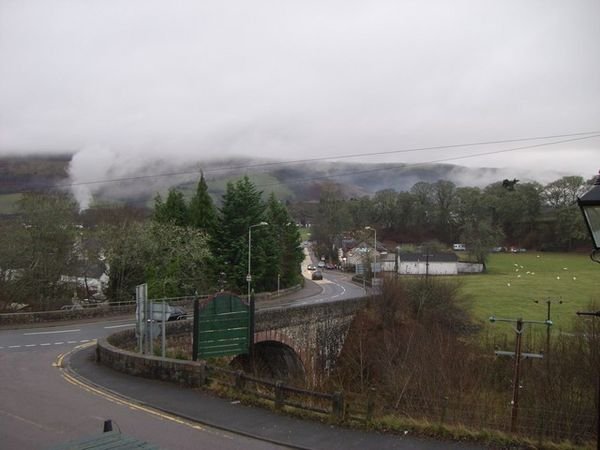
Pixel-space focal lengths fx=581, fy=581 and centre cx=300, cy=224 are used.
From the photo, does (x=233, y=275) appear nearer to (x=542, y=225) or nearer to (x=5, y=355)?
(x=5, y=355)

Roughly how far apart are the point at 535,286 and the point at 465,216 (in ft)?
232

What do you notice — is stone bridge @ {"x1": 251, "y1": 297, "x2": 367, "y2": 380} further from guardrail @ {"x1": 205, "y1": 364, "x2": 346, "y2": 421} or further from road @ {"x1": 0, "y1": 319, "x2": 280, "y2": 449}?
road @ {"x1": 0, "y1": 319, "x2": 280, "y2": 449}

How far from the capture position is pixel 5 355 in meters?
22.2

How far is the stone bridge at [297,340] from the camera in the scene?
96.2 ft

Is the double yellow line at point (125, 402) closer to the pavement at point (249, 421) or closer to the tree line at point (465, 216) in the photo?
the pavement at point (249, 421)

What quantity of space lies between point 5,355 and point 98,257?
24197 millimetres

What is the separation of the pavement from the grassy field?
118 feet

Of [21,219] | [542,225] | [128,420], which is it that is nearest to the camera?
[128,420]

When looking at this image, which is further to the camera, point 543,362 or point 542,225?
point 542,225

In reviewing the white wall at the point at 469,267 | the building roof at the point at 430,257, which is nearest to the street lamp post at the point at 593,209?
the building roof at the point at 430,257

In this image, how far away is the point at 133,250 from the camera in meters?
46.2

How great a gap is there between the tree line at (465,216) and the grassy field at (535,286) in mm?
6331

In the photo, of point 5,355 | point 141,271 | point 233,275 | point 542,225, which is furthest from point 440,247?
point 5,355

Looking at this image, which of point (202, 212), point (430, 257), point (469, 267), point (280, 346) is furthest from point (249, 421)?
point (469, 267)
